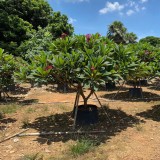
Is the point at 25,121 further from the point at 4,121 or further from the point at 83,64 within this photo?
the point at 83,64

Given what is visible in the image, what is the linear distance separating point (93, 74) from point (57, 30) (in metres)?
20.6

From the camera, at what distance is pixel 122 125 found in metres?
8.55

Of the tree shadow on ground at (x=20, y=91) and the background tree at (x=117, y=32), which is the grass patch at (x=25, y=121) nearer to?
the tree shadow on ground at (x=20, y=91)

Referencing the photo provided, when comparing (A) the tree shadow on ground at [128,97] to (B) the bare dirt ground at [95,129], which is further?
(A) the tree shadow on ground at [128,97]

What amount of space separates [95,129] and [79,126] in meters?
0.53

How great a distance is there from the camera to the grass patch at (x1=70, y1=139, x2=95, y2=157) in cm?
628

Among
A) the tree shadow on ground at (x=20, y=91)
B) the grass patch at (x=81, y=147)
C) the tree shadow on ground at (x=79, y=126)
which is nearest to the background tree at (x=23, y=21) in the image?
the tree shadow on ground at (x=20, y=91)

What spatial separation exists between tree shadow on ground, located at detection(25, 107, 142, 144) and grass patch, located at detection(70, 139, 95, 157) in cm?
55

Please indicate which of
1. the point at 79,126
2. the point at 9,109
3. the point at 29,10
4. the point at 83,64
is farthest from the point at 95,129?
the point at 29,10

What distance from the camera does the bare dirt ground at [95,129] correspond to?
6.40 meters

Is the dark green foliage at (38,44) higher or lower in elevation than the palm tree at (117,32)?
lower

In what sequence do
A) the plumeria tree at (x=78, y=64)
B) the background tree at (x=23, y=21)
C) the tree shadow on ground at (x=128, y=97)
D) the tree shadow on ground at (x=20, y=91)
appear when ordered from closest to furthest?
the plumeria tree at (x=78, y=64) < the tree shadow on ground at (x=128, y=97) < the tree shadow on ground at (x=20, y=91) < the background tree at (x=23, y=21)

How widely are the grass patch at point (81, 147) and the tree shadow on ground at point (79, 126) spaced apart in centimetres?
55

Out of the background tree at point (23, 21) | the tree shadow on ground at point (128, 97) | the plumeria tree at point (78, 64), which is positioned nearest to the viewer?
the plumeria tree at point (78, 64)
